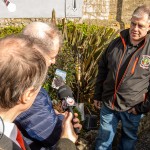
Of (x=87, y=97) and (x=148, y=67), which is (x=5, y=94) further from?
(x=87, y=97)

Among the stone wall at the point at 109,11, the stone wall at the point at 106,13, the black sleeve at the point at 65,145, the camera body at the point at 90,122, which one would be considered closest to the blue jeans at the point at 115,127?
the camera body at the point at 90,122

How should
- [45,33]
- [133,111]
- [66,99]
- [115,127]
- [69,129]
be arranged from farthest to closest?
[115,127] → [133,111] → [45,33] → [66,99] → [69,129]

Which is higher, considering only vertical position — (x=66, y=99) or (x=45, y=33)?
(x=45, y=33)

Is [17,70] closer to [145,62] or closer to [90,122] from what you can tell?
[145,62]

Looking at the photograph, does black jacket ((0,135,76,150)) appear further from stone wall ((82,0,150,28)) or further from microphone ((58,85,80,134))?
stone wall ((82,0,150,28))

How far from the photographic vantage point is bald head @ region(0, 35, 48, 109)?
1.22 m

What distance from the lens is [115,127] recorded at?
321 centimetres

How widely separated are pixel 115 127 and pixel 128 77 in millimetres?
670

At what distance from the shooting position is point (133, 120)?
303 cm

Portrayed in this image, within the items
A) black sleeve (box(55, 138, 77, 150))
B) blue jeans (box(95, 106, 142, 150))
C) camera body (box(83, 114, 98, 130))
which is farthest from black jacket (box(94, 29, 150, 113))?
black sleeve (box(55, 138, 77, 150))

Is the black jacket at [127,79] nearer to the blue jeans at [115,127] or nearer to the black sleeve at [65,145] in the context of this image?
the blue jeans at [115,127]

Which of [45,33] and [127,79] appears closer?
[45,33]

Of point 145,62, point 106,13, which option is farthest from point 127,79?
point 106,13

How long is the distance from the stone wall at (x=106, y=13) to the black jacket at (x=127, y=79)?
6152 millimetres
